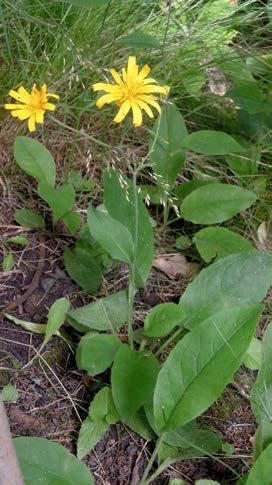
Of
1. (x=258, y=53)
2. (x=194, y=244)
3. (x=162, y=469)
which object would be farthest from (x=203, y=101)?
(x=162, y=469)

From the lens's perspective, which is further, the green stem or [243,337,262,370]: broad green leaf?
[243,337,262,370]: broad green leaf

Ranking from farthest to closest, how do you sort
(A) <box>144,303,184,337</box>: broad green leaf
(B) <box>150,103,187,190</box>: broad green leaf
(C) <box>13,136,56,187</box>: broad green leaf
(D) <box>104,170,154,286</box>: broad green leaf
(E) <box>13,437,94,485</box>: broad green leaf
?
(B) <box>150,103,187,190</box>: broad green leaf < (C) <box>13,136,56,187</box>: broad green leaf < (D) <box>104,170,154,286</box>: broad green leaf < (A) <box>144,303,184,337</box>: broad green leaf < (E) <box>13,437,94,485</box>: broad green leaf

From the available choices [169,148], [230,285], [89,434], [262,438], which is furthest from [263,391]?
[169,148]

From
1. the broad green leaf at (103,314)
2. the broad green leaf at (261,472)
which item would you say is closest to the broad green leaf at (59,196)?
the broad green leaf at (103,314)

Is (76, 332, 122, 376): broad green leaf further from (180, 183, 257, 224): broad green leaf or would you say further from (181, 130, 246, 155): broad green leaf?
(181, 130, 246, 155): broad green leaf

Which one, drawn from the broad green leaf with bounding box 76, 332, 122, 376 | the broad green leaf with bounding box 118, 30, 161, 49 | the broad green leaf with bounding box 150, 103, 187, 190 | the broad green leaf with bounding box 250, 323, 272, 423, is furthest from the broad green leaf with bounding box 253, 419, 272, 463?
the broad green leaf with bounding box 118, 30, 161, 49

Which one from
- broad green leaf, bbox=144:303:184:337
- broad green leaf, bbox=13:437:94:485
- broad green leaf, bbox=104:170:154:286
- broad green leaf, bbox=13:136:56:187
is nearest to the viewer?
broad green leaf, bbox=13:437:94:485

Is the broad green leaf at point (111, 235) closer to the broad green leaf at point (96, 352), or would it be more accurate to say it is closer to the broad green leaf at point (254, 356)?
the broad green leaf at point (96, 352)
